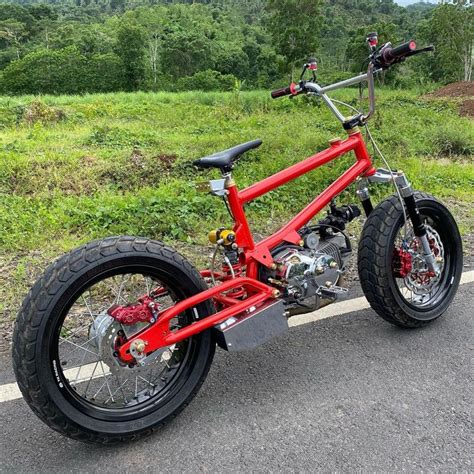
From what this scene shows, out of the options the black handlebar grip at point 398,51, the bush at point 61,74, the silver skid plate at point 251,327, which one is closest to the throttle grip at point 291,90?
the black handlebar grip at point 398,51

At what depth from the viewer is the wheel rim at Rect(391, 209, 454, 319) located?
3211 mm

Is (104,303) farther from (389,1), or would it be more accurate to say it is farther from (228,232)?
(389,1)

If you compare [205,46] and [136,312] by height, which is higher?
[205,46]

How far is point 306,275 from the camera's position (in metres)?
2.81

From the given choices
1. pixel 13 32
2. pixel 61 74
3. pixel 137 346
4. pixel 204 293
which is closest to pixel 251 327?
pixel 204 293

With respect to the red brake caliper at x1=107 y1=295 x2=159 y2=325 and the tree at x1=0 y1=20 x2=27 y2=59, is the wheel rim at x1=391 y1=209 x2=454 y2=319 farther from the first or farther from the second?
the tree at x1=0 y1=20 x2=27 y2=59

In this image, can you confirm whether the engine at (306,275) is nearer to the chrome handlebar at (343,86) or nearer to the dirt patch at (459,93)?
the chrome handlebar at (343,86)

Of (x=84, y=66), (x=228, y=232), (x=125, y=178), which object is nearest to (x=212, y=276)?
(x=228, y=232)

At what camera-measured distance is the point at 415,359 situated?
2.92 metres

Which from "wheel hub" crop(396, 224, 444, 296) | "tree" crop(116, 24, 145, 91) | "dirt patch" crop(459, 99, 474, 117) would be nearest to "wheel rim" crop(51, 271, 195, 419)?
"wheel hub" crop(396, 224, 444, 296)

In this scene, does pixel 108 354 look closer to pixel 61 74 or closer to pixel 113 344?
pixel 113 344

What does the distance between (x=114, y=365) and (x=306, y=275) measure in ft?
3.81

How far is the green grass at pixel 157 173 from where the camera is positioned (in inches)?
190

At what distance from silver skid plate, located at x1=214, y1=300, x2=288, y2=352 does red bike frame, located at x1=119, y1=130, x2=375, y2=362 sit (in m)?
0.04
